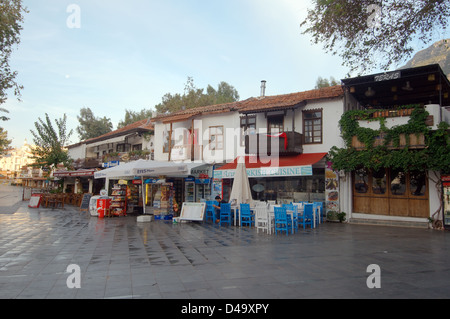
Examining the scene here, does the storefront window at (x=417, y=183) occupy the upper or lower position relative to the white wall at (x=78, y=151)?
lower

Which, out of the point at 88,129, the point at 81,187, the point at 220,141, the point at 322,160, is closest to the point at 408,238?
the point at 322,160

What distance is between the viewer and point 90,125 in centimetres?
Answer: 4112

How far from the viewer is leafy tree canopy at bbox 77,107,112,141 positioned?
41.0 m

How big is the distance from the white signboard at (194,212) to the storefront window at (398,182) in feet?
28.3

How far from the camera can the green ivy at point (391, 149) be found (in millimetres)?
12219

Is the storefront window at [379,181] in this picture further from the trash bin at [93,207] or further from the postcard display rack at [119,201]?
the trash bin at [93,207]

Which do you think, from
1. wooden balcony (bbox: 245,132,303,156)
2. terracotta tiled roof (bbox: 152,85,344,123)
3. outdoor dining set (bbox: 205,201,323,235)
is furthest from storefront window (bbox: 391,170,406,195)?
terracotta tiled roof (bbox: 152,85,344,123)

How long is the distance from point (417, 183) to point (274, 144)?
21.6ft

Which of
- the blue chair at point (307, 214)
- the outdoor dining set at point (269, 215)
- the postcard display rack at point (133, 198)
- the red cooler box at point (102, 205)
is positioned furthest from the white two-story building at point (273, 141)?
the red cooler box at point (102, 205)

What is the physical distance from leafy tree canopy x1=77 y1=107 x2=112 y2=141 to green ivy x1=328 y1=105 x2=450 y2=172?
34.1 metres

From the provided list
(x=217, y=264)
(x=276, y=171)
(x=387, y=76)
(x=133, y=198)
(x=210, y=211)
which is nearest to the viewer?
(x=217, y=264)

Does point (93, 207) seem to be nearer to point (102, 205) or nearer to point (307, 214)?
point (102, 205)

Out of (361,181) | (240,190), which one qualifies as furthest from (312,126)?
(240,190)

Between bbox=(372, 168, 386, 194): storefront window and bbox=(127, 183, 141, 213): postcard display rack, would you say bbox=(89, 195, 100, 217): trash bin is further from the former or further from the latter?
bbox=(372, 168, 386, 194): storefront window
